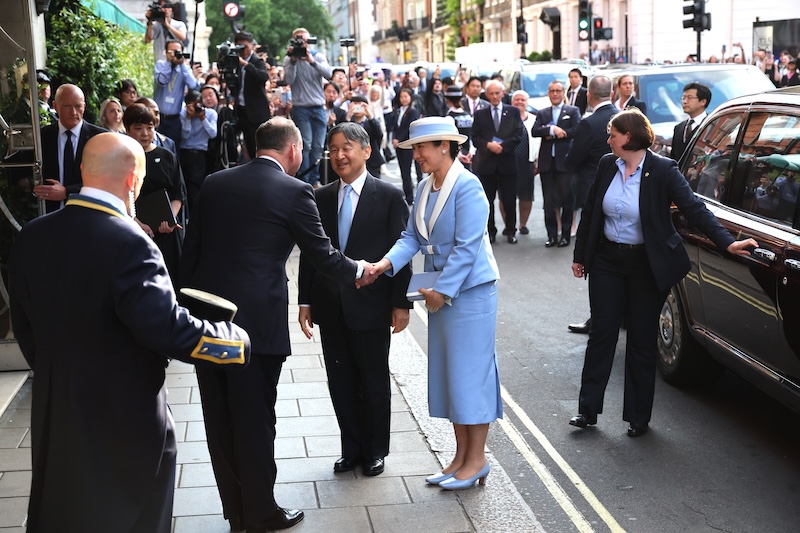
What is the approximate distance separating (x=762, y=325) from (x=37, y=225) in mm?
3770

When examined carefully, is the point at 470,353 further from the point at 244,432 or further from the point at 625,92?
the point at 625,92

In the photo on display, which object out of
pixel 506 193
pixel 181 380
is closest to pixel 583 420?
pixel 181 380

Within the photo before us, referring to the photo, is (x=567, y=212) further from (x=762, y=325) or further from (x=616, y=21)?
(x=616, y=21)

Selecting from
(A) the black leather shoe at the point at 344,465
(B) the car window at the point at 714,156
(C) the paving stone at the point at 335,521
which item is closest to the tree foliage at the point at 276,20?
(B) the car window at the point at 714,156

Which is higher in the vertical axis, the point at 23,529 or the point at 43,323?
the point at 43,323

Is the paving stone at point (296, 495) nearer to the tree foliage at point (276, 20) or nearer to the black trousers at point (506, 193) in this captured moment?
the black trousers at point (506, 193)

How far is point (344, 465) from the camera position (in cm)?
565

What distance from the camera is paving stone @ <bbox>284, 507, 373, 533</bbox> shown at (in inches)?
193

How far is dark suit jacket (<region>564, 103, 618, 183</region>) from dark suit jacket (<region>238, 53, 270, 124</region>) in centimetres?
367

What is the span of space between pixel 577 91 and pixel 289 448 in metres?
11.8

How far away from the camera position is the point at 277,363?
4906 millimetres

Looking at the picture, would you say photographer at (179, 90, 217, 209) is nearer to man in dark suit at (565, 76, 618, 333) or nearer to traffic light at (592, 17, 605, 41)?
man in dark suit at (565, 76, 618, 333)

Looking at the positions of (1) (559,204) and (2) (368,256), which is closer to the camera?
(2) (368,256)

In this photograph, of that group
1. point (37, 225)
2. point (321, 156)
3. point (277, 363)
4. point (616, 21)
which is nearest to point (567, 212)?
point (321, 156)
